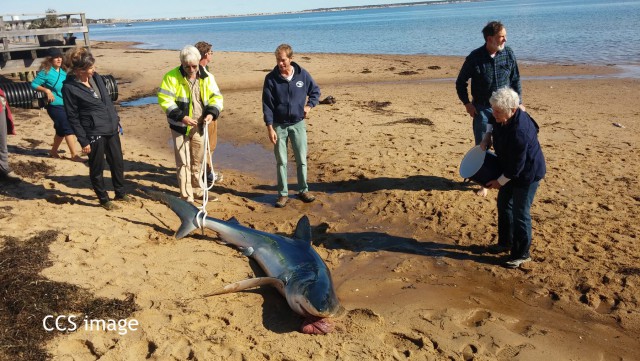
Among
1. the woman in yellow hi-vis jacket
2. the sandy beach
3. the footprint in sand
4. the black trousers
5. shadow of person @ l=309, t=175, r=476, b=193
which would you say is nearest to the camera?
the sandy beach

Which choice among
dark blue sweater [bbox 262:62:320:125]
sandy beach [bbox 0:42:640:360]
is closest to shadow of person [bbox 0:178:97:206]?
sandy beach [bbox 0:42:640:360]

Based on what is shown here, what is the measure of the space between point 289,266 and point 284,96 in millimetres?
2694

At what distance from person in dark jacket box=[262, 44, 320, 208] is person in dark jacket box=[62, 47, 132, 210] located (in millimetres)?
1993

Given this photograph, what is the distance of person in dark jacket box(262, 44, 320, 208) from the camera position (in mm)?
6672

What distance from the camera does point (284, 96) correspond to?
6.71 meters

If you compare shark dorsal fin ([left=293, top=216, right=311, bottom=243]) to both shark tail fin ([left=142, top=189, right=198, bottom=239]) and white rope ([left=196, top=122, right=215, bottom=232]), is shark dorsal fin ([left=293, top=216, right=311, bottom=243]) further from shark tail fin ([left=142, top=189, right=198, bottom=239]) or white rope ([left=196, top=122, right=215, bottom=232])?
shark tail fin ([left=142, top=189, right=198, bottom=239])

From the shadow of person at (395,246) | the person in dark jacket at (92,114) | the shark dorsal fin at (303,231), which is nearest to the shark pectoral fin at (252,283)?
the shark dorsal fin at (303,231)

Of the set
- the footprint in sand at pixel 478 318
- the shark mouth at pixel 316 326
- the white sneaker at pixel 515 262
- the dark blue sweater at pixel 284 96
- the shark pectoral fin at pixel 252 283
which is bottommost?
the footprint in sand at pixel 478 318

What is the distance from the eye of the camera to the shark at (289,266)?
4223 mm

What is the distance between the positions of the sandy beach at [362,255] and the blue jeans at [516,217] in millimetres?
234

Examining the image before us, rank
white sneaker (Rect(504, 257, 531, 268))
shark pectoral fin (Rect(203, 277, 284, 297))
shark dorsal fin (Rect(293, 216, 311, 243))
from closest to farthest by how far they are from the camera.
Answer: shark pectoral fin (Rect(203, 277, 284, 297)) < white sneaker (Rect(504, 257, 531, 268)) < shark dorsal fin (Rect(293, 216, 311, 243))

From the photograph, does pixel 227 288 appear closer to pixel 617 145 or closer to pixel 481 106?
pixel 481 106

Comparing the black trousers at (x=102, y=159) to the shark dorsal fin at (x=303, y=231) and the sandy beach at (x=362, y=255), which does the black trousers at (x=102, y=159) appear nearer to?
the sandy beach at (x=362, y=255)

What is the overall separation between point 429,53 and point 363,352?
27.8 metres
